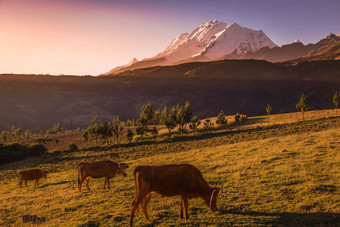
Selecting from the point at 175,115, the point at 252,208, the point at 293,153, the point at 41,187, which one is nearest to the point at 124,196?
the point at 252,208

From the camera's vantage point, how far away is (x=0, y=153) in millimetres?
54094

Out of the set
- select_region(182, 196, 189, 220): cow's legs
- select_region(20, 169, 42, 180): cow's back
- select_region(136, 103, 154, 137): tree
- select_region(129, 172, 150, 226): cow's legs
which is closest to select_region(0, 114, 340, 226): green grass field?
select_region(182, 196, 189, 220): cow's legs

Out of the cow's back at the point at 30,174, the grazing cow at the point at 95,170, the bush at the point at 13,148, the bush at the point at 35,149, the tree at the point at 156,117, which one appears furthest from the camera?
the tree at the point at 156,117

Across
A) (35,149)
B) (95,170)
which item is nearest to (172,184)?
(95,170)

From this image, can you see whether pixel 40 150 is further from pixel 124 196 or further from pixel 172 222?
pixel 172 222

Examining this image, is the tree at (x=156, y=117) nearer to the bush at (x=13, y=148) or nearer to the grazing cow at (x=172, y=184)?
the bush at (x=13, y=148)

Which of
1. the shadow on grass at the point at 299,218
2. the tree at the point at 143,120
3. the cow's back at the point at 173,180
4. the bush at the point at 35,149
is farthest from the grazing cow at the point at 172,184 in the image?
the bush at the point at 35,149

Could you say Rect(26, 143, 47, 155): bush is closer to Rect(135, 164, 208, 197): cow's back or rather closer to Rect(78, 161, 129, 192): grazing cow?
Rect(78, 161, 129, 192): grazing cow

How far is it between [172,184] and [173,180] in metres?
→ 0.19

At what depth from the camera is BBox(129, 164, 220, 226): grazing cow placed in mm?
9695

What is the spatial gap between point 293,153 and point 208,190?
16521 millimetres

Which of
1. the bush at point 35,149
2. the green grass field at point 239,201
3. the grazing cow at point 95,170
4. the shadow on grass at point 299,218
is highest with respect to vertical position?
the grazing cow at point 95,170

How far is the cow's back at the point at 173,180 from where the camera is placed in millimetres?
9797

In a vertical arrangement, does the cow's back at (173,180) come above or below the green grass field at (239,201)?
above
